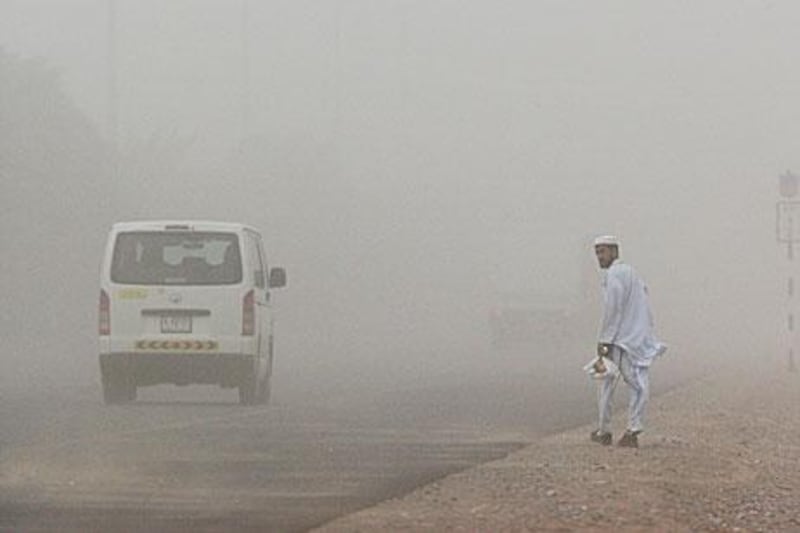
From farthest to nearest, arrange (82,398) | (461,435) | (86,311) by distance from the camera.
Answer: (86,311)
(82,398)
(461,435)

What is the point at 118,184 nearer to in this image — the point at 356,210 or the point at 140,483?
the point at 356,210

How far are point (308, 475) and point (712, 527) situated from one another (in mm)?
3664

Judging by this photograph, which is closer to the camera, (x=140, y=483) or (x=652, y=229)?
(x=140, y=483)

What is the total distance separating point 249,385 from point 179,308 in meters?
1.21

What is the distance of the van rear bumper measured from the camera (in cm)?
2164

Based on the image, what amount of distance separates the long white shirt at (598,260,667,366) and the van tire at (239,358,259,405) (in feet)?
22.8

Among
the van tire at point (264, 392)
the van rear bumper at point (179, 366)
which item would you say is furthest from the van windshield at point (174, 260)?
the van tire at point (264, 392)

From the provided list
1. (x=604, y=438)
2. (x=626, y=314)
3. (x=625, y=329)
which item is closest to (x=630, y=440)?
(x=604, y=438)

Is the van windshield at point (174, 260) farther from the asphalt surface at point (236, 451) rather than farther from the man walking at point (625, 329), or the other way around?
the man walking at point (625, 329)

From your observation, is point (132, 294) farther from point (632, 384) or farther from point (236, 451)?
point (632, 384)

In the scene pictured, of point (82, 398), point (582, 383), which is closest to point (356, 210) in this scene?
point (582, 383)

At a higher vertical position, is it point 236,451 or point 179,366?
point 179,366

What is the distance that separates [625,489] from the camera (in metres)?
12.7

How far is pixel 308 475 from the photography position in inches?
545
